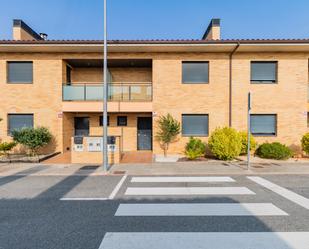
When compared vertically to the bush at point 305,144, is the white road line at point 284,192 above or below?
below

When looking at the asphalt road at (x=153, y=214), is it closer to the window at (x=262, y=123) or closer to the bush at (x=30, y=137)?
the bush at (x=30, y=137)

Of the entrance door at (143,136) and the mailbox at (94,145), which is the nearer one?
the mailbox at (94,145)

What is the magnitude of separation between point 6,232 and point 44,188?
288 cm

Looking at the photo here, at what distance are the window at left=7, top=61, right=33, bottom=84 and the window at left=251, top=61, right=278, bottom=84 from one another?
14.2 metres

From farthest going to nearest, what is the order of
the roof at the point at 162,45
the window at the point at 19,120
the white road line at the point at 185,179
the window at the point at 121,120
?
the window at the point at 121,120 < the window at the point at 19,120 < the roof at the point at 162,45 < the white road line at the point at 185,179

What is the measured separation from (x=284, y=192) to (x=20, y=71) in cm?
1532

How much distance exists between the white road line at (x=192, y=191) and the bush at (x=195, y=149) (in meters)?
4.81

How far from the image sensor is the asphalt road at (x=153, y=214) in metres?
3.61

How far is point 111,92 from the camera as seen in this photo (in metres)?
13.2

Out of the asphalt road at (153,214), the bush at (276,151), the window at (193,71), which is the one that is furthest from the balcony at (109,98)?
the bush at (276,151)

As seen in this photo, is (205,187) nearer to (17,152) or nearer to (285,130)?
(285,130)

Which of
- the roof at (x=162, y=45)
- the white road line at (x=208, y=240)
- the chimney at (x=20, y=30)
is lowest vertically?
the white road line at (x=208, y=240)

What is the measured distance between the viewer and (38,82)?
528 inches

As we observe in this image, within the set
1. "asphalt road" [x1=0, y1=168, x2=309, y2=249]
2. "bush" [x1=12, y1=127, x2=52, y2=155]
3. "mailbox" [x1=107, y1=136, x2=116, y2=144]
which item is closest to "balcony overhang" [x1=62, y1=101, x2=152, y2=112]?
"bush" [x1=12, y1=127, x2=52, y2=155]
